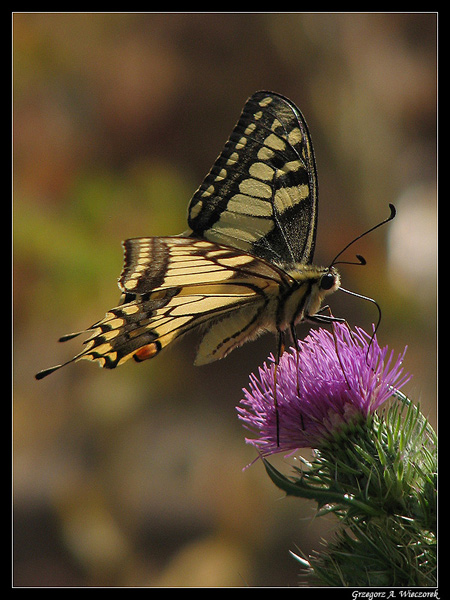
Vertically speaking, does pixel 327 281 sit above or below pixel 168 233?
below

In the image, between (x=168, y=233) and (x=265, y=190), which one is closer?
(x=265, y=190)

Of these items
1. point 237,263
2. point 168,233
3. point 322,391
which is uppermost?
point 168,233

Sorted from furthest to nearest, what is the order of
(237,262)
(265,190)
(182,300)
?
(265,190), (182,300), (237,262)

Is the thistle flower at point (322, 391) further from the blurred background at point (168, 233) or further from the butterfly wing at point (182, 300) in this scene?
the blurred background at point (168, 233)

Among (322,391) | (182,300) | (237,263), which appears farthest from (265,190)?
(322,391)

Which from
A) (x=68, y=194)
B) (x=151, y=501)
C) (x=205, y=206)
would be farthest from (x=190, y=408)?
(x=205, y=206)

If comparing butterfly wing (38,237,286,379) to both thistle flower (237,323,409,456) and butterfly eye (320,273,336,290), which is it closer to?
butterfly eye (320,273,336,290)

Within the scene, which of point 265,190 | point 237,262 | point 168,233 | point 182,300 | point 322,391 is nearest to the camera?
point 322,391

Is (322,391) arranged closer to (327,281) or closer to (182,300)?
(327,281)

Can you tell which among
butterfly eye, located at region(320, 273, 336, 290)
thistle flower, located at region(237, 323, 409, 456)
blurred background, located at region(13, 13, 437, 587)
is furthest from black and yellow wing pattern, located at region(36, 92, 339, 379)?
blurred background, located at region(13, 13, 437, 587)
